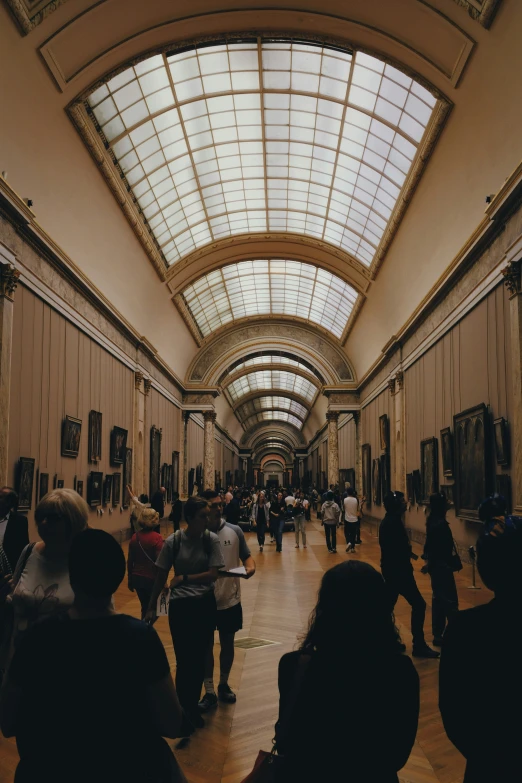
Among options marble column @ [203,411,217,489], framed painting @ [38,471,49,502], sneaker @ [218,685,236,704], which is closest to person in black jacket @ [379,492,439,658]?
sneaker @ [218,685,236,704]

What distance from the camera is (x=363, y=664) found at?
213cm

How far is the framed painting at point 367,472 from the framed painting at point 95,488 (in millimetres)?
15027

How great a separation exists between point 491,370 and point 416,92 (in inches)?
273

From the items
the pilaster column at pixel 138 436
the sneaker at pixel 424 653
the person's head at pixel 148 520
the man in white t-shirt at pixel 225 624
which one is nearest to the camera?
the man in white t-shirt at pixel 225 624

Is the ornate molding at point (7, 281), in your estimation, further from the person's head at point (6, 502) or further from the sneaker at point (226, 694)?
the sneaker at point (226, 694)

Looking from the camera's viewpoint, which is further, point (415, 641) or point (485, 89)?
point (485, 89)

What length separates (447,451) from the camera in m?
15.5

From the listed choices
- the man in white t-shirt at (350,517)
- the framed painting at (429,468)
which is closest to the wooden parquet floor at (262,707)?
the framed painting at (429,468)

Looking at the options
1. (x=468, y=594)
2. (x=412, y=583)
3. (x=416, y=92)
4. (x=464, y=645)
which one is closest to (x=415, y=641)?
(x=412, y=583)

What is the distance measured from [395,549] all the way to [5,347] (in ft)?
23.9

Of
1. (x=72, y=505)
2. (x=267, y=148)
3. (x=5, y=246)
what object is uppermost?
(x=267, y=148)

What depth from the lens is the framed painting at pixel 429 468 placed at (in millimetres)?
16953

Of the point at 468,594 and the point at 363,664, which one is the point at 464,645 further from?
the point at 468,594

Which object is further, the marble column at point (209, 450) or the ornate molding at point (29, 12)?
the marble column at point (209, 450)
